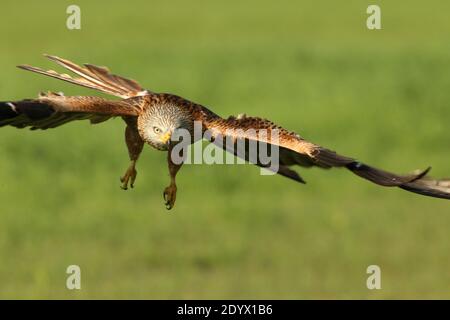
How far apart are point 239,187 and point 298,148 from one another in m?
11.6

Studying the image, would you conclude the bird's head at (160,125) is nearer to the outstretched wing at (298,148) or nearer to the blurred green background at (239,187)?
the outstretched wing at (298,148)

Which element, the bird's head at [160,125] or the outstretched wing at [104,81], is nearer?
the bird's head at [160,125]

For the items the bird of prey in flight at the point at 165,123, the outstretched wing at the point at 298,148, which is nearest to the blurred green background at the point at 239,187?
the bird of prey in flight at the point at 165,123

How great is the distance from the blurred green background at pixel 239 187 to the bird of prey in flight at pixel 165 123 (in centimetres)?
473

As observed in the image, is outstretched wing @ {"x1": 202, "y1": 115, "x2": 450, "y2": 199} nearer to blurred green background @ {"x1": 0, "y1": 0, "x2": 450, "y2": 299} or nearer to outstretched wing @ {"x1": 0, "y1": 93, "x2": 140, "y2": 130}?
outstretched wing @ {"x1": 0, "y1": 93, "x2": 140, "y2": 130}

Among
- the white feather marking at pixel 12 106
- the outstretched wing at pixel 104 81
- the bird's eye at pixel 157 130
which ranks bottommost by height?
the bird's eye at pixel 157 130

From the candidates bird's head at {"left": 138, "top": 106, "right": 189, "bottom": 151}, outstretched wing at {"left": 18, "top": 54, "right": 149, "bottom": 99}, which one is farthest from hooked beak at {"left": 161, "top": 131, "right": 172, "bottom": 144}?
outstretched wing at {"left": 18, "top": 54, "right": 149, "bottom": 99}

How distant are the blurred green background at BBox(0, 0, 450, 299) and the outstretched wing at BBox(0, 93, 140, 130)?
495cm

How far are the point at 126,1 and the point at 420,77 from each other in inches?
518

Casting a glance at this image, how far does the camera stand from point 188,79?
28375 millimetres

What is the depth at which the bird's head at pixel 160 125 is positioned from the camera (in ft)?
38.3

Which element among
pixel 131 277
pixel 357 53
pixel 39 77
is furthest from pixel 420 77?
pixel 131 277

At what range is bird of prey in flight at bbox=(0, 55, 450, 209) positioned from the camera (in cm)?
1123

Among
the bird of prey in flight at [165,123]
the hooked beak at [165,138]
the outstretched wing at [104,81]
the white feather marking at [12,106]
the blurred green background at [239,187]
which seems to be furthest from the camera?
the blurred green background at [239,187]
